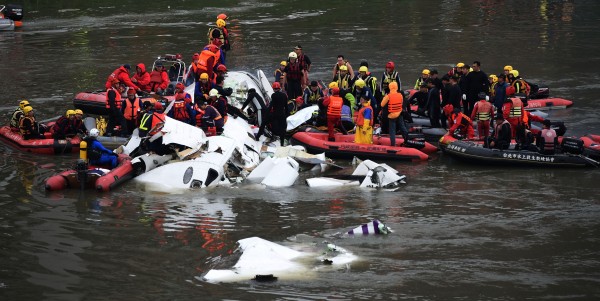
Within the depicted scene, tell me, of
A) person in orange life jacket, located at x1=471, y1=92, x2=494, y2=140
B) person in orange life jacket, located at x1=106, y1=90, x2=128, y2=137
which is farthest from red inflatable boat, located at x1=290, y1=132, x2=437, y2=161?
person in orange life jacket, located at x1=106, y1=90, x2=128, y2=137

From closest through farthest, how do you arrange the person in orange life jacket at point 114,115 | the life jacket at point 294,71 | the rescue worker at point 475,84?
the person in orange life jacket at point 114,115
the rescue worker at point 475,84
the life jacket at point 294,71

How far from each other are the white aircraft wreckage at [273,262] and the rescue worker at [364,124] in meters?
5.97

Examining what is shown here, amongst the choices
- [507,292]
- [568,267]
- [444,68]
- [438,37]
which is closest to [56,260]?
[507,292]

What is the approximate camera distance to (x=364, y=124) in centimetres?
1911

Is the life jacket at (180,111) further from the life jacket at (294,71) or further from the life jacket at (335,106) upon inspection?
the life jacket at (294,71)

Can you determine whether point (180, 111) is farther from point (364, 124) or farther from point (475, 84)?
point (475, 84)

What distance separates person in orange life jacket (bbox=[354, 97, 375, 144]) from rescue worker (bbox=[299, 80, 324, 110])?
2.36 meters

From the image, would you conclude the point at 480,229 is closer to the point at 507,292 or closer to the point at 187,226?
the point at 507,292

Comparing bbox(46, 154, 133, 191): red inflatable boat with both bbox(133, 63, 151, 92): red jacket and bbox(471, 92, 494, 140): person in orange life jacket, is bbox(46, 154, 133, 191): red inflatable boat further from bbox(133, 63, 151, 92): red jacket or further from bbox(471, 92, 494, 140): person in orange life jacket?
bbox(471, 92, 494, 140): person in orange life jacket

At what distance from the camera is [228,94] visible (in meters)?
20.7

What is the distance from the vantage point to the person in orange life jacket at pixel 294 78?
21.8 meters

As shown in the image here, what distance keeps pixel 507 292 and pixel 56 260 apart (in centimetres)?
629

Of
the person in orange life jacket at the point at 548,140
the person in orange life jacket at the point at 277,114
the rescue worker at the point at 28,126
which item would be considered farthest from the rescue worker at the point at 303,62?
the person in orange life jacket at the point at 548,140

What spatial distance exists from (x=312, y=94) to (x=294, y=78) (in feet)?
2.26
